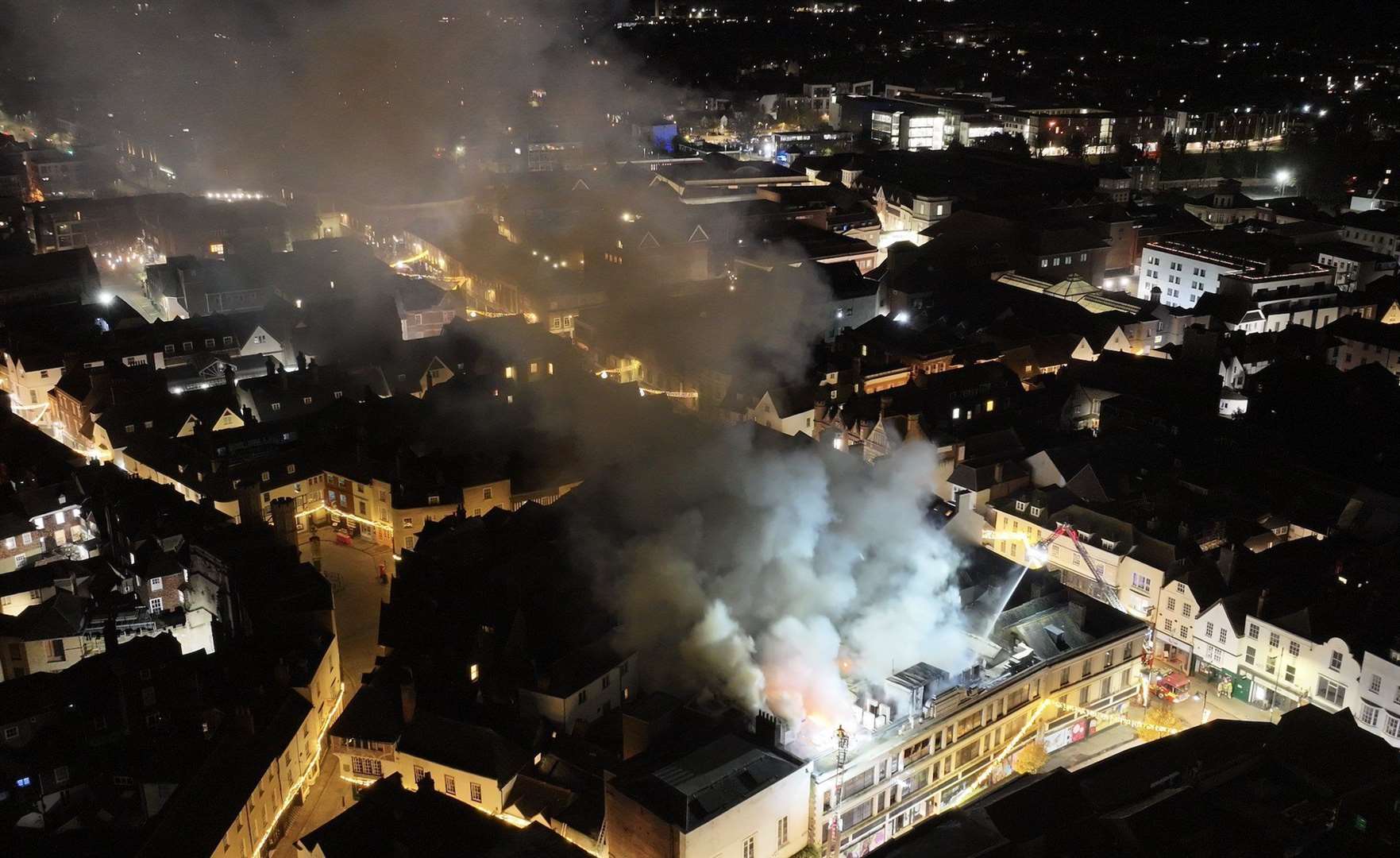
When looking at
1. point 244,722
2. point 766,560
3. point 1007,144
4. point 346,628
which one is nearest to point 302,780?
point 244,722

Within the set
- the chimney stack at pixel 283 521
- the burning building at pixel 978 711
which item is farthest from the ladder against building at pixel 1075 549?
the chimney stack at pixel 283 521

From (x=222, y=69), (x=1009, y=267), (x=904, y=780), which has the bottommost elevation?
(x=904, y=780)

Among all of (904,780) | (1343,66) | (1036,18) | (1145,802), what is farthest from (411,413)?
(1036,18)

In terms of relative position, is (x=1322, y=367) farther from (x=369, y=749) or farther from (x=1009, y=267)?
(x=369, y=749)

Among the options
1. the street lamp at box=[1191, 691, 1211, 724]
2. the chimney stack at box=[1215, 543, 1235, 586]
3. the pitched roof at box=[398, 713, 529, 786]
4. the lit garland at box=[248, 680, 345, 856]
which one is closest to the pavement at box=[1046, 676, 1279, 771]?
the street lamp at box=[1191, 691, 1211, 724]

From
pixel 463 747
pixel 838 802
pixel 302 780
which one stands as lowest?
pixel 302 780

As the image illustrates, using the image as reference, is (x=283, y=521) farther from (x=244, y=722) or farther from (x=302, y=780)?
(x=302, y=780)

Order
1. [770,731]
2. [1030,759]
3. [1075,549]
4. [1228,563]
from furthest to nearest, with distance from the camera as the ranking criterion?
[1075,549]
[1228,563]
[1030,759]
[770,731]

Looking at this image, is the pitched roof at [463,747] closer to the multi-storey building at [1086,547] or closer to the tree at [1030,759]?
the tree at [1030,759]
